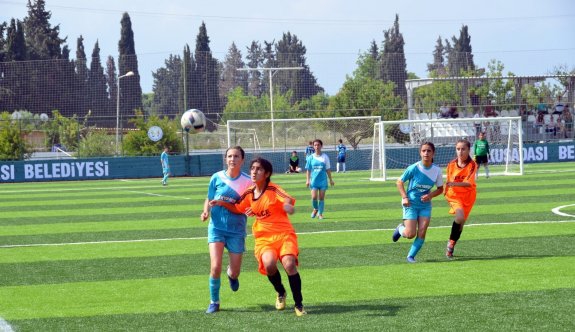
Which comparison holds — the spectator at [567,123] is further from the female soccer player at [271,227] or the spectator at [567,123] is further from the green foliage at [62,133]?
the female soccer player at [271,227]

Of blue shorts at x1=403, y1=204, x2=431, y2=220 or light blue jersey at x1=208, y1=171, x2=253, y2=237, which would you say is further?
blue shorts at x1=403, y1=204, x2=431, y2=220

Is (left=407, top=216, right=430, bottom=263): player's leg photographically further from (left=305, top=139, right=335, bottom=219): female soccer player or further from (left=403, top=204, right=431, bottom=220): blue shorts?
(left=305, top=139, right=335, bottom=219): female soccer player

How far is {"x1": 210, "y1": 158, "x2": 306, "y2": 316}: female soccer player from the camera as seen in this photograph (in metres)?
9.27

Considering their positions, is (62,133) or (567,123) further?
(567,123)

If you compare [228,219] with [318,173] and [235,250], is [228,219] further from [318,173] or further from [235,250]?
[318,173]

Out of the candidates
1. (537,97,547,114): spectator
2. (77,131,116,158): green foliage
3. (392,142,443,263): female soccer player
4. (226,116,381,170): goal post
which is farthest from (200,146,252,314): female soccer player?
(537,97,547,114): spectator

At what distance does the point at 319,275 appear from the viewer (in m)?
12.2

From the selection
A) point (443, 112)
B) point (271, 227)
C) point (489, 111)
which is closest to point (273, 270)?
point (271, 227)

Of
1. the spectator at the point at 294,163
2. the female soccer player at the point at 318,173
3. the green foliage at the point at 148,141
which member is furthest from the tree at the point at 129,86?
the female soccer player at the point at 318,173

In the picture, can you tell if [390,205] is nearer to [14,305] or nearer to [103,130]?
[14,305]

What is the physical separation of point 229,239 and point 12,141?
41.8 metres

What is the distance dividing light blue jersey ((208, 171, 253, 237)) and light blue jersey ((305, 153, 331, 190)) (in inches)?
419

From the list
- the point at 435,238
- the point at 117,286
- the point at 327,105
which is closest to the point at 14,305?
the point at 117,286

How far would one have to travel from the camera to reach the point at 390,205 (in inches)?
957
